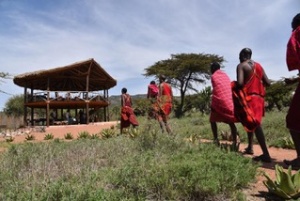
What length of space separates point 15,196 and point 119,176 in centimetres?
108

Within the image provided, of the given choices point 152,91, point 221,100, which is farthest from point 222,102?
point 152,91

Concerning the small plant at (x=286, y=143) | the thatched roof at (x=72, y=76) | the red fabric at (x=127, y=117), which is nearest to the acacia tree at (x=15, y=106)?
the thatched roof at (x=72, y=76)

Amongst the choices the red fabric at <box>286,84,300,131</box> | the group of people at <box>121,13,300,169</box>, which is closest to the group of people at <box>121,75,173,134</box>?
the group of people at <box>121,13,300,169</box>

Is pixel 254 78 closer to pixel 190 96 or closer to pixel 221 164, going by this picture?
pixel 221 164

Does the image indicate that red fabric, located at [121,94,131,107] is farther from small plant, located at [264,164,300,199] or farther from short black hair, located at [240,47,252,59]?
small plant, located at [264,164,300,199]

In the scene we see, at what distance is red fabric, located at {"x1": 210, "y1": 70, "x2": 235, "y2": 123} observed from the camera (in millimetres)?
6219

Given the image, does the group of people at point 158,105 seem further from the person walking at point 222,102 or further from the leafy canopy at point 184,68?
the leafy canopy at point 184,68

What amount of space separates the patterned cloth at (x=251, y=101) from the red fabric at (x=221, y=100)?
631 mm

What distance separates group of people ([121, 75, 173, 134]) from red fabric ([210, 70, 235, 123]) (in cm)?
112

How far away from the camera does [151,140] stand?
6.12 metres

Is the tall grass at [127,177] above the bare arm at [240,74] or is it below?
below

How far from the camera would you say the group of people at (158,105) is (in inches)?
317

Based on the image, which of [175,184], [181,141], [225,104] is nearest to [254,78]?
[225,104]

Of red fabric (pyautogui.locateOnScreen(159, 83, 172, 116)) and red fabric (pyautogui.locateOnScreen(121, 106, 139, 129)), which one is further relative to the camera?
red fabric (pyautogui.locateOnScreen(121, 106, 139, 129))
